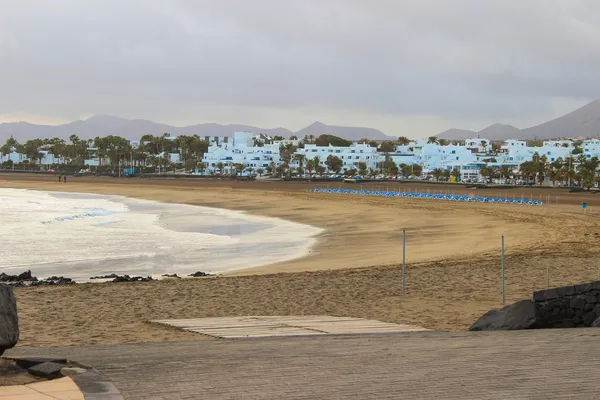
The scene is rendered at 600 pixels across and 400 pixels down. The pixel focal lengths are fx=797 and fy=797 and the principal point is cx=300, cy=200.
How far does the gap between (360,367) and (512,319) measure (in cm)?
389

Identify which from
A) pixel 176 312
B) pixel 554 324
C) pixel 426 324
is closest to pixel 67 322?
pixel 176 312

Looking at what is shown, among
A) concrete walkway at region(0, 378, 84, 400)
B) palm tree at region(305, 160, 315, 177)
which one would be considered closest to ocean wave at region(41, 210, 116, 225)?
concrete walkway at region(0, 378, 84, 400)

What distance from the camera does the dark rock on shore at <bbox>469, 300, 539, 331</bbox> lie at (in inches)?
387

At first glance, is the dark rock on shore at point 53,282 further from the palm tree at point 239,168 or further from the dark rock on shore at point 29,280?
the palm tree at point 239,168

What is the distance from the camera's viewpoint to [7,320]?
6.39 meters

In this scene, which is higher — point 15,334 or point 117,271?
point 15,334

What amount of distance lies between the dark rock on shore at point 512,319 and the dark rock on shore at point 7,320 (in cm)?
579

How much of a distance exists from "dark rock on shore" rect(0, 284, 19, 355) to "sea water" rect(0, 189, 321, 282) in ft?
45.8

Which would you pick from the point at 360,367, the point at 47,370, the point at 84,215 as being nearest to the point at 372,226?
the point at 84,215

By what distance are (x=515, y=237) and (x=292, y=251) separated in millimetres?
8334

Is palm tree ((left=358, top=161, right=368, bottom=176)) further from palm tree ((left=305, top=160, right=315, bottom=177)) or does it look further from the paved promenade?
the paved promenade

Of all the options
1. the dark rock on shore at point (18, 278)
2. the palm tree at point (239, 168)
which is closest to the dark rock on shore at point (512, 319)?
the dark rock on shore at point (18, 278)

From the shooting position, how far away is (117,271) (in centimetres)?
2198

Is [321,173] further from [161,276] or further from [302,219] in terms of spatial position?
[161,276]
